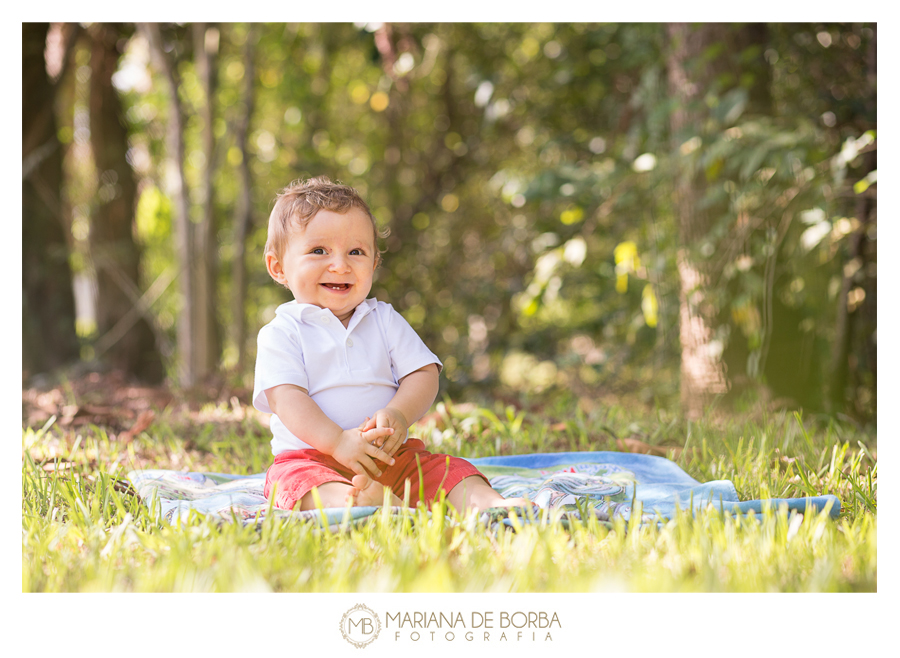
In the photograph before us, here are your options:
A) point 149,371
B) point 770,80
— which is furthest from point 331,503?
point 149,371

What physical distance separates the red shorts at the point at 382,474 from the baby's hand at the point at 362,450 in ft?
0.11

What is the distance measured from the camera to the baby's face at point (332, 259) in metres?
1.51

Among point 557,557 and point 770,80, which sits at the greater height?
point 770,80

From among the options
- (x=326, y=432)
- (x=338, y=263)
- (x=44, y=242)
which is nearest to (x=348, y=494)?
(x=326, y=432)

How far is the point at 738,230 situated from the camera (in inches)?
106

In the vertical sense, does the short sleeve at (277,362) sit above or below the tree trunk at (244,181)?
below

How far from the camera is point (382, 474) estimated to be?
4.90 feet

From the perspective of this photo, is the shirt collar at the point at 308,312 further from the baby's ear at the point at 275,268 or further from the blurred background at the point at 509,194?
the blurred background at the point at 509,194

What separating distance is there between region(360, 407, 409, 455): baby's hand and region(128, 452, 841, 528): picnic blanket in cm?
17

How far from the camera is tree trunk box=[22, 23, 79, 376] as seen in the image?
361cm

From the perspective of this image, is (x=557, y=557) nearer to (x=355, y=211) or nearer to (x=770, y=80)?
(x=355, y=211)

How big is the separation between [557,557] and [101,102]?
4586 millimetres

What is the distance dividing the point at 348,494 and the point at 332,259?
0.50m
